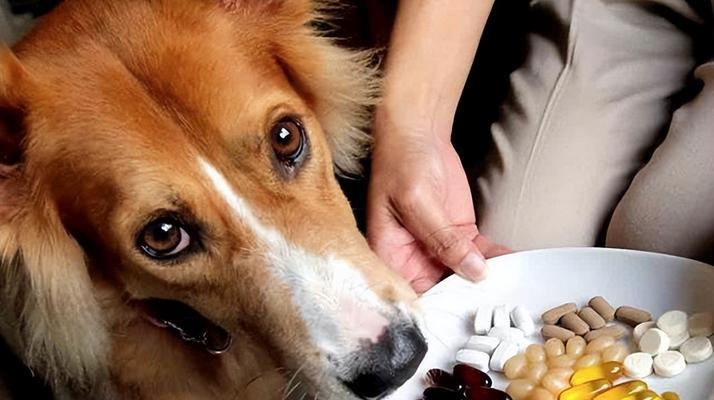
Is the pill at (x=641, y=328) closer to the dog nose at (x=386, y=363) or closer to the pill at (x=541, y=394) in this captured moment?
the pill at (x=541, y=394)

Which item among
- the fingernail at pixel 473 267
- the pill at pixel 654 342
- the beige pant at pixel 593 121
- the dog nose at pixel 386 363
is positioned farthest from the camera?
the beige pant at pixel 593 121

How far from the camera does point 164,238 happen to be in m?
1.09

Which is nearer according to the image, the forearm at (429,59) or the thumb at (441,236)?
the thumb at (441,236)

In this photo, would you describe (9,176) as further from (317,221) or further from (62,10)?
(317,221)

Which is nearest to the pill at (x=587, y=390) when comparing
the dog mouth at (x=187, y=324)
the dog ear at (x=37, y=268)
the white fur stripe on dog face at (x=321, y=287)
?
the white fur stripe on dog face at (x=321, y=287)

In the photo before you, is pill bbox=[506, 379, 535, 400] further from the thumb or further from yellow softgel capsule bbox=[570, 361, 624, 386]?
the thumb

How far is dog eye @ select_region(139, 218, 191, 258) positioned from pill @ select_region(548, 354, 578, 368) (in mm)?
437

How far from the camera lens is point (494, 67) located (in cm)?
185

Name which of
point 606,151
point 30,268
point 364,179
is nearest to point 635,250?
point 606,151

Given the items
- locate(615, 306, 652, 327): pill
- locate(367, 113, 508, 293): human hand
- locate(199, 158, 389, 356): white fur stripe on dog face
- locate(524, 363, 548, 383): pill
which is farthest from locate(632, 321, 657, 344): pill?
locate(199, 158, 389, 356): white fur stripe on dog face

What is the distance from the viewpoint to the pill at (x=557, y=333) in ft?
4.02

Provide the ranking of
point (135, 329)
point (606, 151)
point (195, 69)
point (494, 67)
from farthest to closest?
point (494, 67) < point (606, 151) < point (135, 329) < point (195, 69)

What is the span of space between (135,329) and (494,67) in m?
0.86

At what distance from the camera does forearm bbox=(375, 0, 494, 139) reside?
145 cm
